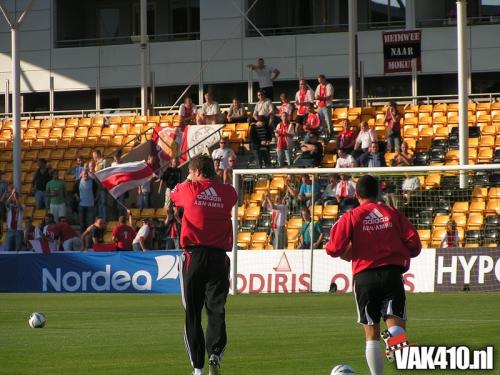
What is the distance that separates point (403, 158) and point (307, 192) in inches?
116

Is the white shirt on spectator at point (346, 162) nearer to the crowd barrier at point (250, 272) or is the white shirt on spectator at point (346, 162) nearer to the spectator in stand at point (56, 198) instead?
the crowd barrier at point (250, 272)

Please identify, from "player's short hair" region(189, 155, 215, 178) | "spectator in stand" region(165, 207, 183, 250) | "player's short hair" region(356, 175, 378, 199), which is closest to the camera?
"player's short hair" region(356, 175, 378, 199)

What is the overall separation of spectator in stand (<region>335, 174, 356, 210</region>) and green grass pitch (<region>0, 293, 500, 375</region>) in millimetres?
3255

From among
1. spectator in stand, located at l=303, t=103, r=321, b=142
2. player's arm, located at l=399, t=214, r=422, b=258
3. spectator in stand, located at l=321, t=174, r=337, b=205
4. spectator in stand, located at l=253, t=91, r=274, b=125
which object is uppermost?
spectator in stand, located at l=253, t=91, r=274, b=125

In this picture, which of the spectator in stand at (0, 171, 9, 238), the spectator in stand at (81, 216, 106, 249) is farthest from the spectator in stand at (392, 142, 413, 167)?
the spectator in stand at (0, 171, 9, 238)

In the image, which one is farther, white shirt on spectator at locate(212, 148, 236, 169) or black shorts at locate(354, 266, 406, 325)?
white shirt on spectator at locate(212, 148, 236, 169)

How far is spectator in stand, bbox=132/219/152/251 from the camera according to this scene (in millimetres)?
31625

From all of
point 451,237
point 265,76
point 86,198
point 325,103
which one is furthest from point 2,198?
point 451,237

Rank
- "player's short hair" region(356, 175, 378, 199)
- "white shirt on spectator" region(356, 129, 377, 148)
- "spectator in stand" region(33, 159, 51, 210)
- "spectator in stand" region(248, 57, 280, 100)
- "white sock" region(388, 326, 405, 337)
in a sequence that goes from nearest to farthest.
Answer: "white sock" region(388, 326, 405, 337) < "player's short hair" region(356, 175, 378, 199) < "white shirt on spectator" region(356, 129, 377, 148) < "spectator in stand" region(33, 159, 51, 210) < "spectator in stand" region(248, 57, 280, 100)

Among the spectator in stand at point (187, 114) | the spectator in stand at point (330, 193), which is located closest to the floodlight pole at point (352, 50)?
the spectator in stand at point (187, 114)

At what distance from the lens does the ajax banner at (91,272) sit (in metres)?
29.9

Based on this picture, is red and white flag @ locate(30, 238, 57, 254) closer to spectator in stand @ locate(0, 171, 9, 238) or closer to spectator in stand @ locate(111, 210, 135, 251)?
spectator in stand @ locate(111, 210, 135, 251)

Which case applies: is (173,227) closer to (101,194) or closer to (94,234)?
(94,234)

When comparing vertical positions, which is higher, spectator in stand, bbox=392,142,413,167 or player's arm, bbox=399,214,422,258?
spectator in stand, bbox=392,142,413,167
